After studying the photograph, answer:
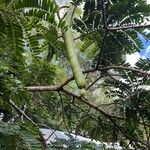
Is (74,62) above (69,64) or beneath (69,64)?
beneath

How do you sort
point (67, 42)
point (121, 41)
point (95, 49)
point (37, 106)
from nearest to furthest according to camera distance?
1. point (67, 42)
2. point (121, 41)
3. point (95, 49)
4. point (37, 106)

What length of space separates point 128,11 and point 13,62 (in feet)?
1.62

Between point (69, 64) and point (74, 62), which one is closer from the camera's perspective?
point (74, 62)

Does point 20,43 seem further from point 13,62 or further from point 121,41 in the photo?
point 121,41

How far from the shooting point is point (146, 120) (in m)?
1.67

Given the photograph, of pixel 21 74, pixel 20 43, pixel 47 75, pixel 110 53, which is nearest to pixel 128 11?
pixel 110 53

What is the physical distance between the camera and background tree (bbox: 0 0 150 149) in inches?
39.5

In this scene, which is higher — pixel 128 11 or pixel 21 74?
pixel 128 11

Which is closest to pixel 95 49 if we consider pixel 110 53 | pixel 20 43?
pixel 110 53

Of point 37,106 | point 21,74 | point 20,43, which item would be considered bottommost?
point 20,43

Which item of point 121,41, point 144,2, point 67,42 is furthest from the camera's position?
point 121,41

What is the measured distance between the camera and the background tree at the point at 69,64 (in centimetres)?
100

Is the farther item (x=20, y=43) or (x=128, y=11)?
(x=128, y=11)

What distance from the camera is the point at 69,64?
5.37 feet
